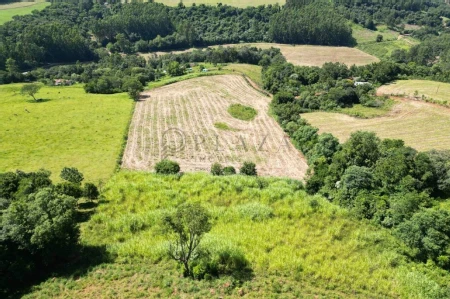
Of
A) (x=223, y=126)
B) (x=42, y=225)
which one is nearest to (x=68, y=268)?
(x=42, y=225)

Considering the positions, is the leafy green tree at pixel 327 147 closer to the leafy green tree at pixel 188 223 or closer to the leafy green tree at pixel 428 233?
the leafy green tree at pixel 428 233

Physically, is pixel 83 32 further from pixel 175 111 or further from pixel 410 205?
pixel 410 205

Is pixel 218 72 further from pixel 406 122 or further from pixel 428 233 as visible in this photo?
pixel 428 233

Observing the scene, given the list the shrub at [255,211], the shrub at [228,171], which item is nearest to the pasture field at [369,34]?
the shrub at [228,171]

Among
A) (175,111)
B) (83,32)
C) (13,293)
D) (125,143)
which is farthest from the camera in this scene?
(83,32)

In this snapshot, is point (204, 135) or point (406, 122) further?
point (406, 122)

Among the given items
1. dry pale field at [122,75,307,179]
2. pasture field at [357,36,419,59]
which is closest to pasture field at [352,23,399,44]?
pasture field at [357,36,419,59]

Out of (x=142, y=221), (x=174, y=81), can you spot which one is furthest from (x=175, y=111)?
(x=142, y=221)
